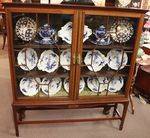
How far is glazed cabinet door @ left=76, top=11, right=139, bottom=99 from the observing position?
1.84 metres

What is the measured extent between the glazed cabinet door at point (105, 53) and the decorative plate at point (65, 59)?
0.10 metres

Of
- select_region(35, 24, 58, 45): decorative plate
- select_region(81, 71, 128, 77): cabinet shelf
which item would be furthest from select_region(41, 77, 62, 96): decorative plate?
select_region(35, 24, 58, 45): decorative plate

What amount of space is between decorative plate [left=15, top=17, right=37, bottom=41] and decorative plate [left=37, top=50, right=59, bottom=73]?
0.69 ft

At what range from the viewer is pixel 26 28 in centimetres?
179

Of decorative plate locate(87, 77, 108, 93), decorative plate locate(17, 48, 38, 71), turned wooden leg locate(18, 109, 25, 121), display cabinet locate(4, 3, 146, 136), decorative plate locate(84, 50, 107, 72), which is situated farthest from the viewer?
turned wooden leg locate(18, 109, 25, 121)

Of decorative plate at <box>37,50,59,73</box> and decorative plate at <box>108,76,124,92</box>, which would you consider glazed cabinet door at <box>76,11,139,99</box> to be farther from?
decorative plate at <box>37,50,59,73</box>

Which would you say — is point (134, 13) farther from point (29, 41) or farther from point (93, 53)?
point (29, 41)

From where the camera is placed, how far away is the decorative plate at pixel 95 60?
1.97 meters

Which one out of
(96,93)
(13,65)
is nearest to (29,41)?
(13,65)

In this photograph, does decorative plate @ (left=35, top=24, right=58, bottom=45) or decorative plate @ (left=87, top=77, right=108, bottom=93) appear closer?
decorative plate @ (left=35, top=24, right=58, bottom=45)

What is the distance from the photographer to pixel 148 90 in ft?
9.40

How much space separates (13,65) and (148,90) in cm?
183

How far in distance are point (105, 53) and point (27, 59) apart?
0.71 m

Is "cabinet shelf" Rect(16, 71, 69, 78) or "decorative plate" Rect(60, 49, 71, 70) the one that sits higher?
"decorative plate" Rect(60, 49, 71, 70)
